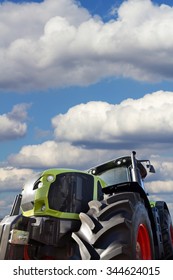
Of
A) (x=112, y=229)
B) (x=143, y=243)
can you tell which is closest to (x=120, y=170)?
(x=143, y=243)

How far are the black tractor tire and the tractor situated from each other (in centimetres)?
224

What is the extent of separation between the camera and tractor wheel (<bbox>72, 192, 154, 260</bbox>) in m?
8.23

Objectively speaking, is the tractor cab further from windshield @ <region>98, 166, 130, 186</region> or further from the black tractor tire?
the black tractor tire

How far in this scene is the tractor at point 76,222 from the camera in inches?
330

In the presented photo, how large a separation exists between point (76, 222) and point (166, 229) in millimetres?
5062

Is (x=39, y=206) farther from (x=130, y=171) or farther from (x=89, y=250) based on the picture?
(x=130, y=171)

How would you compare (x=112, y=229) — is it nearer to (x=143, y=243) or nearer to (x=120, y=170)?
(x=143, y=243)

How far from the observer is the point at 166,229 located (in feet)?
46.5

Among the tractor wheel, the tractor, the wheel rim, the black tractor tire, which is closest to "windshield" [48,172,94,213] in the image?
the tractor

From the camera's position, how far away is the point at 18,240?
873 centimetres

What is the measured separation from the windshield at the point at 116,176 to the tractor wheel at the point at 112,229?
4044 millimetres

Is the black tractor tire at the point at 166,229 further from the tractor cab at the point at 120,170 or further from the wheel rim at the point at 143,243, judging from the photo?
the wheel rim at the point at 143,243

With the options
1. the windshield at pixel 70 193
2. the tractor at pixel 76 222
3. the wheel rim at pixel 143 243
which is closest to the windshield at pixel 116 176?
the tractor at pixel 76 222
